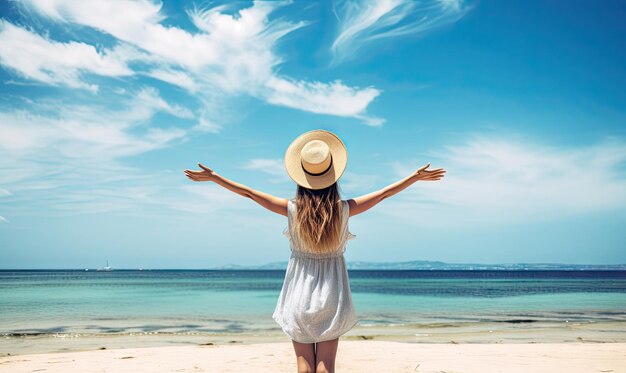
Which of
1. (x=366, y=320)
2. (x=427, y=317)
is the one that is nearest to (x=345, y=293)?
(x=366, y=320)

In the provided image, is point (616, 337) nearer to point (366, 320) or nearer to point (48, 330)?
point (366, 320)

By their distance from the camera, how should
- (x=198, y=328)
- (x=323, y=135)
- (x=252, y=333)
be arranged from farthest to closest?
Result: (x=198, y=328) < (x=252, y=333) < (x=323, y=135)

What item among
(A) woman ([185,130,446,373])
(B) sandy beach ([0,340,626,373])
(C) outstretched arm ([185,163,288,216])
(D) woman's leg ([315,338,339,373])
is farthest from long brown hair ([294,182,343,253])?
(B) sandy beach ([0,340,626,373])

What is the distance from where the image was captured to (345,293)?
3.33m

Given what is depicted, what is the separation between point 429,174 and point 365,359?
19.8 feet

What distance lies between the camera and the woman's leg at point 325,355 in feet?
10.4

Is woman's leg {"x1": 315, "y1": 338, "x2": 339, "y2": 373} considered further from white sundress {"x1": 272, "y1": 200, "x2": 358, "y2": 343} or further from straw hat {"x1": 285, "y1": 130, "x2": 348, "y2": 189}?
straw hat {"x1": 285, "y1": 130, "x2": 348, "y2": 189}

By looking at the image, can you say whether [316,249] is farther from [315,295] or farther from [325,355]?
[325,355]

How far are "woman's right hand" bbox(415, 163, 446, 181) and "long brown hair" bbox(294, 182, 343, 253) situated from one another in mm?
677

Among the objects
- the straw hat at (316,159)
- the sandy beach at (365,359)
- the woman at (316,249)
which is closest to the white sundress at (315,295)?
the woman at (316,249)

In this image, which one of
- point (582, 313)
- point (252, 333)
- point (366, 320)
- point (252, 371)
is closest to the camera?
point (252, 371)

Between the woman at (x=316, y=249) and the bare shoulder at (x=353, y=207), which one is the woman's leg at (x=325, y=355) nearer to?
the woman at (x=316, y=249)

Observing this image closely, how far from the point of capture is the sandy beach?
8078 millimetres

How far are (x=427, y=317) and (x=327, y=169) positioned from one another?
1623cm
